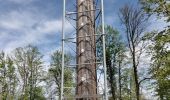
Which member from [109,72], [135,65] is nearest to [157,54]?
[135,65]

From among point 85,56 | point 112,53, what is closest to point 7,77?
point 112,53

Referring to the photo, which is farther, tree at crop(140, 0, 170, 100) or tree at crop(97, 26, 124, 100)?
tree at crop(97, 26, 124, 100)

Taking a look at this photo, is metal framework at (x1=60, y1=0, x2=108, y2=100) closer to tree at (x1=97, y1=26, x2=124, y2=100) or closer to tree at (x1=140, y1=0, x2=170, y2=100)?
tree at (x1=140, y1=0, x2=170, y2=100)

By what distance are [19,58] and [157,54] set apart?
75.3ft

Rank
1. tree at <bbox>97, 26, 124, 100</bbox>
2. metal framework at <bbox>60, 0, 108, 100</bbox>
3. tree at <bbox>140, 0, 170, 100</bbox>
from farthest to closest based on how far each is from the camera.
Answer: tree at <bbox>97, 26, 124, 100</bbox> → tree at <bbox>140, 0, 170, 100</bbox> → metal framework at <bbox>60, 0, 108, 100</bbox>

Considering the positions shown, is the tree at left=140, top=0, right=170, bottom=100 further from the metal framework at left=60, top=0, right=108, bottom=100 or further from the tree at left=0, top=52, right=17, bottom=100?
the tree at left=0, top=52, right=17, bottom=100

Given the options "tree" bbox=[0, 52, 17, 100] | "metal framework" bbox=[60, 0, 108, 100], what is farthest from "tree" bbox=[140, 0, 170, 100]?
"tree" bbox=[0, 52, 17, 100]

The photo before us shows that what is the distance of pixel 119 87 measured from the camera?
3128cm

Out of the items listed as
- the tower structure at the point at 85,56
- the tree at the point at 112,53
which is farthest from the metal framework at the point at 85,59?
the tree at the point at 112,53

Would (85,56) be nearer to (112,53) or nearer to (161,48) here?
(161,48)

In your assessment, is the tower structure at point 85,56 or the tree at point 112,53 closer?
the tower structure at point 85,56

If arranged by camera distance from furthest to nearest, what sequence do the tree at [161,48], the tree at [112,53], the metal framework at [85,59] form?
the tree at [112,53], the tree at [161,48], the metal framework at [85,59]

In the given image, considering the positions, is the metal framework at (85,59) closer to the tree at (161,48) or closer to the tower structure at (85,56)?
the tower structure at (85,56)

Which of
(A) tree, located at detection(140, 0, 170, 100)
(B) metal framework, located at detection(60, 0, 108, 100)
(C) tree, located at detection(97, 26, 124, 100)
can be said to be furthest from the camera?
(C) tree, located at detection(97, 26, 124, 100)
